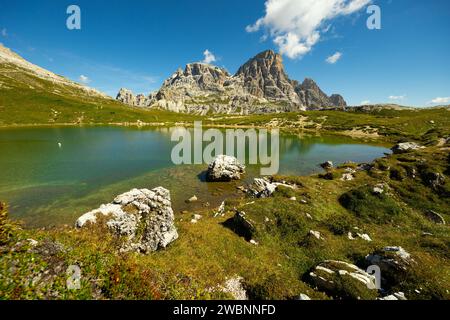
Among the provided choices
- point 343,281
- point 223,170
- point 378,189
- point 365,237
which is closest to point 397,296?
point 343,281

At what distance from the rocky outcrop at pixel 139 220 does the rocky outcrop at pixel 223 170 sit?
2366 cm

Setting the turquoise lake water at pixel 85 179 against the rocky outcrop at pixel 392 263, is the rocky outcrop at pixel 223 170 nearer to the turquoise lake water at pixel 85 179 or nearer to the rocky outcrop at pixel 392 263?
the turquoise lake water at pixel 85 179

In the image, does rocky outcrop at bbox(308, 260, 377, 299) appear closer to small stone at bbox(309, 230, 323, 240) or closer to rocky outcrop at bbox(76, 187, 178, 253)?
small stone at bbox(309, 230, 323, 240)

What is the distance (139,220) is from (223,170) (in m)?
27.8

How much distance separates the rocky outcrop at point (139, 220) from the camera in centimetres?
1794

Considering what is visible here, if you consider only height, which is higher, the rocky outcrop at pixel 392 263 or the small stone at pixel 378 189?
the small stone at pixel 378 189

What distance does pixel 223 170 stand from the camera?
46188mm

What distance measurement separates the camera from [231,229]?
2319 cm

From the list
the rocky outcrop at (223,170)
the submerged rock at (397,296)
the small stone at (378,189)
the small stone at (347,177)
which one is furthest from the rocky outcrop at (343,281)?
the rocky outcrop at (223,170)

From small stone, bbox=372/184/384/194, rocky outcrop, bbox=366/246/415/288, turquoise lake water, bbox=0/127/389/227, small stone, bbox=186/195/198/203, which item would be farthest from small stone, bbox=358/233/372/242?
small stone, bbox=186/195/198/203

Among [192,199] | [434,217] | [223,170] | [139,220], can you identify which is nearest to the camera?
[139,220]

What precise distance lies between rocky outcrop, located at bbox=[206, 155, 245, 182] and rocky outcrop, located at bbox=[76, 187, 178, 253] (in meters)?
23.7

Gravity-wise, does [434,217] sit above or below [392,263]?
below

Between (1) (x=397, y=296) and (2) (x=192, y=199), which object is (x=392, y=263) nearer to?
(1) (x=397, y=296)
